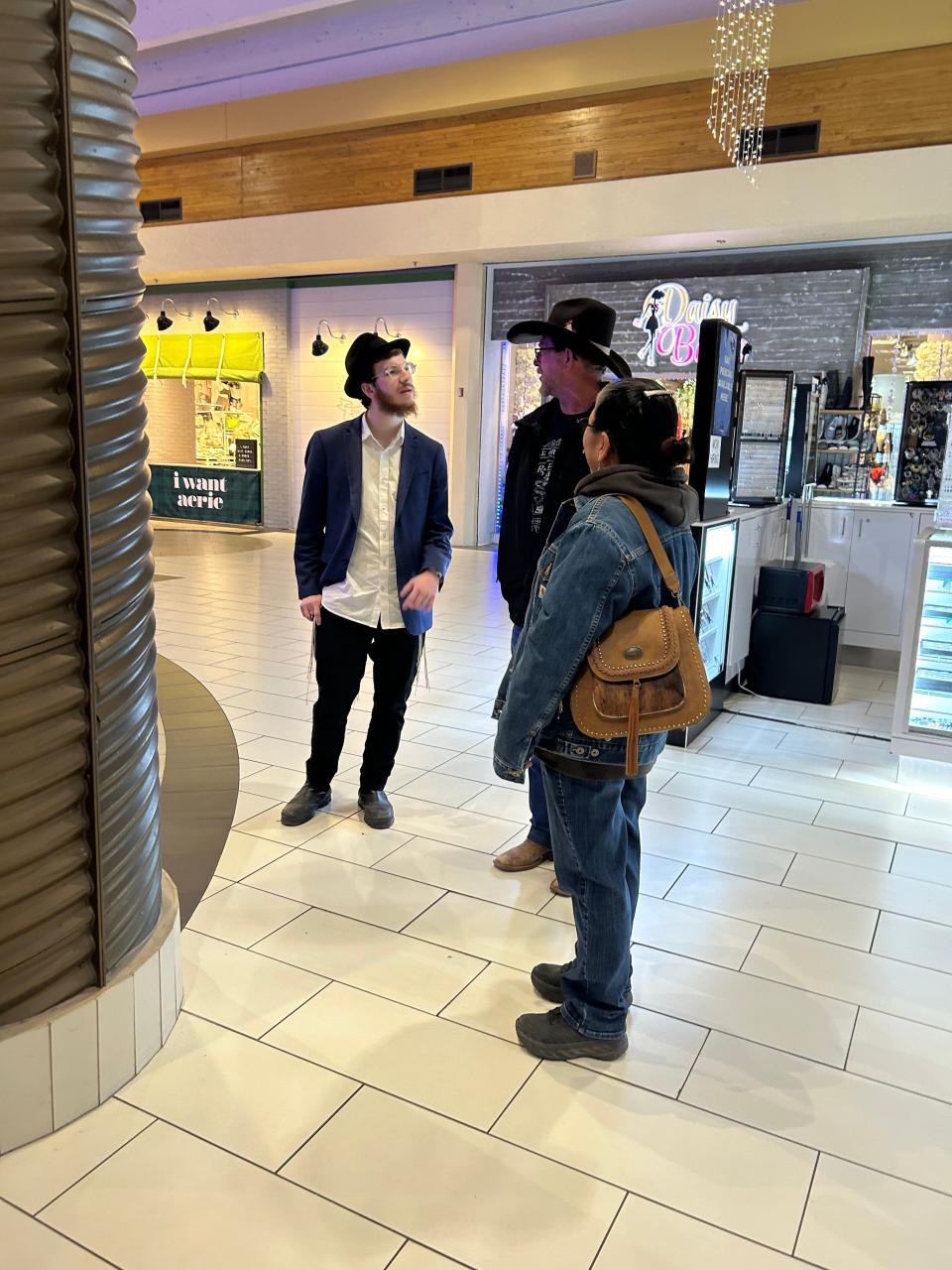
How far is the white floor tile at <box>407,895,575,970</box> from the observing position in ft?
8.67

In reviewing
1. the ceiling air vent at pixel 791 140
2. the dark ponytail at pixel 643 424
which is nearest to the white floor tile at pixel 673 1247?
the dark ponytail at pixel 643 424

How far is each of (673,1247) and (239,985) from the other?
3.99ft

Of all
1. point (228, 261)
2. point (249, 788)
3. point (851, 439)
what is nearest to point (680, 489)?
point (249, 788)

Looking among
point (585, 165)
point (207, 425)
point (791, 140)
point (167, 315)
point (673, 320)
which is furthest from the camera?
point (207, 425)

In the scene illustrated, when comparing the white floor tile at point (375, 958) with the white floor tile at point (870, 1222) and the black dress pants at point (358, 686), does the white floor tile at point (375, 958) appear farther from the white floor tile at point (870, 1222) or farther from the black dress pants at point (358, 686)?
the white floor tile at point (870, 1222)

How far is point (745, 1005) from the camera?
8.05 feet

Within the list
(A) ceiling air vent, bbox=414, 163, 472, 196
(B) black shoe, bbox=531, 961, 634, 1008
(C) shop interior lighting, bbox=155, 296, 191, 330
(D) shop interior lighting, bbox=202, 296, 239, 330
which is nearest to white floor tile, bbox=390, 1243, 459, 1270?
(B) black shoe, bbox=531, 961, 634, 1008

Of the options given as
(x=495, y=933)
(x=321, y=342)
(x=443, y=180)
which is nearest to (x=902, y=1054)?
(x=495, y=933)

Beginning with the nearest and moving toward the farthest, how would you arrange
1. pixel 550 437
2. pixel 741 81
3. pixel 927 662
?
pixel 550 437
pixel 927 662
pixel 741 81

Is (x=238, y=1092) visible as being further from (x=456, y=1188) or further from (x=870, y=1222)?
(x=870, y=1222)

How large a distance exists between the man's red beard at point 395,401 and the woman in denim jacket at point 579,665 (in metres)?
1.28

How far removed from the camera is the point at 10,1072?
1.83 meters

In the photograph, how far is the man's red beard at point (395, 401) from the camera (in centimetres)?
320

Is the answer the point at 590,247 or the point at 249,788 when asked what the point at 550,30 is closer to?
the point at 590,247
